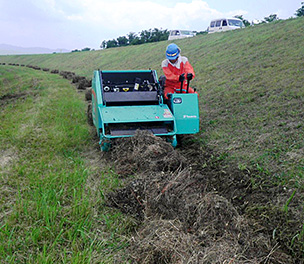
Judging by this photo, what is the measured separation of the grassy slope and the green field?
0.07 feet

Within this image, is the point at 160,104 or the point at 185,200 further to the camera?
the point at 160,104

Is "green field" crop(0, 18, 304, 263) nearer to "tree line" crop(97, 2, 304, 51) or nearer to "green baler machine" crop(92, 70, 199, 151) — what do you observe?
"green baler machine" crop(92, 70, 199, 151)

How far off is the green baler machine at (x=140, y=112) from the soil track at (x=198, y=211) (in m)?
0.46

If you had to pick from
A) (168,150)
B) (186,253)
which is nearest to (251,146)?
(168,150)

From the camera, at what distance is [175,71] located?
627 cm

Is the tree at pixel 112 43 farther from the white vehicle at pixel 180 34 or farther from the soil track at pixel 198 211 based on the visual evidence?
the soil track at pixel 198 211

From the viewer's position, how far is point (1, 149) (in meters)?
5.35

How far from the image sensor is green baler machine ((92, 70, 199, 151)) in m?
5.12

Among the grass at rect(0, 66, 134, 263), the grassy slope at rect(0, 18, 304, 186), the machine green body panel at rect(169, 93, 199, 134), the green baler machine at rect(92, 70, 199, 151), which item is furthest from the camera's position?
the machine green body panel at rect(169, 93, 199, 134)

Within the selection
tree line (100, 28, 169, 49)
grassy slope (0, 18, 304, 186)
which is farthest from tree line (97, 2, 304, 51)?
grassy slope (0, 18, 304, 186)

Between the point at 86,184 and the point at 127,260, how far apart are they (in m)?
1.59

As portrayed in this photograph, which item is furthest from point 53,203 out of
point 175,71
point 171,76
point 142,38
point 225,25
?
point 142,38

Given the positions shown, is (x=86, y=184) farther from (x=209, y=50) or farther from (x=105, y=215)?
(x=209, y=50)

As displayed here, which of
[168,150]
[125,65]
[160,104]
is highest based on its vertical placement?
[160,104]
